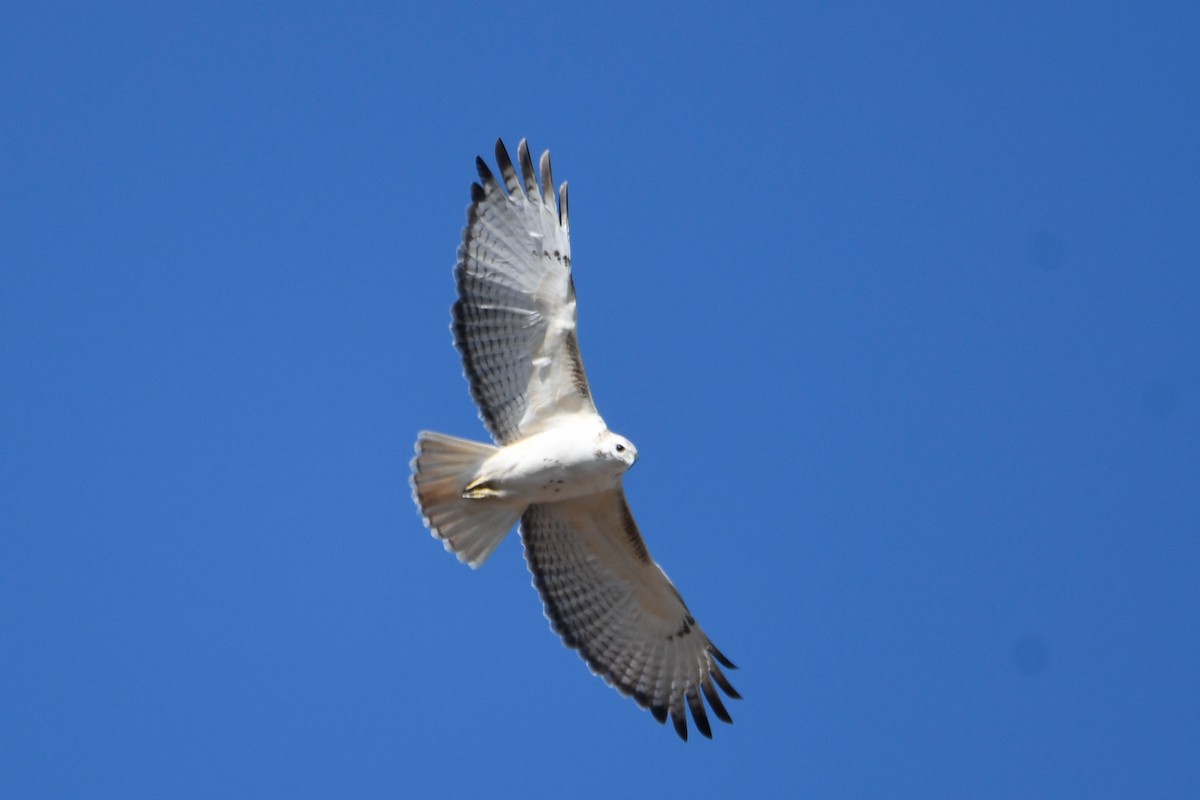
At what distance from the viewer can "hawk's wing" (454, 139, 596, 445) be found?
11.0 metres

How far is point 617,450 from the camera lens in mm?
10789

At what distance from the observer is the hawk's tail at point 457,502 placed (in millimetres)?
11141

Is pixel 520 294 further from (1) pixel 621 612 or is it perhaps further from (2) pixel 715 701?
(2) pixel 715 701

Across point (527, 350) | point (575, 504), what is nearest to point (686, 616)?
point (575, 504)

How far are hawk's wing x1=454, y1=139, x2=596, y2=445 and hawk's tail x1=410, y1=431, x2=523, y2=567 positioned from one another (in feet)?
1.40

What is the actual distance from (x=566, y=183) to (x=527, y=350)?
1.12 m

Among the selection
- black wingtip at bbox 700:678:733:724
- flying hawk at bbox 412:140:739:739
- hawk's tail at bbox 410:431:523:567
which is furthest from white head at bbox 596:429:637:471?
black wingtip at bbox 700:678:733:724

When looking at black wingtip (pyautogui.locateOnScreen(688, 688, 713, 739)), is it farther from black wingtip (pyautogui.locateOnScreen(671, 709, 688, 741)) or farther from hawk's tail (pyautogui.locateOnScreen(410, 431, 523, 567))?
hawk's tail (pyautogui.locateOnScreen(410, 431, 523, 567))

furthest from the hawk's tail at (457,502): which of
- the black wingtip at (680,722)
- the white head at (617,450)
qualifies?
the black wingtip at (680,722)

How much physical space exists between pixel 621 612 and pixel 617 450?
5.67ft

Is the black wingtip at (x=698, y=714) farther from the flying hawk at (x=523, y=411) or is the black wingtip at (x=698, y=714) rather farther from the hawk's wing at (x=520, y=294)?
the hawk's wing at (x=520, y=294)

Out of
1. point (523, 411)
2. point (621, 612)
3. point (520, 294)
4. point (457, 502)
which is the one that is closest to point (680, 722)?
point (621, 612)

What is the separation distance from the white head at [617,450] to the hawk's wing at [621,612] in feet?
2.59

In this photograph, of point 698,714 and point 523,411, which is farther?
point 698,714
